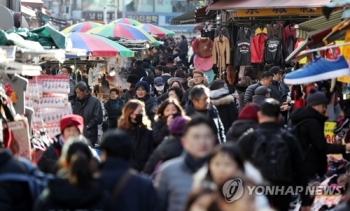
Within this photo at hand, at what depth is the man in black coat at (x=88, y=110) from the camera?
17.1 metres

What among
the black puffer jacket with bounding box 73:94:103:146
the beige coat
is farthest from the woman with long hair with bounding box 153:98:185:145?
the beige coat

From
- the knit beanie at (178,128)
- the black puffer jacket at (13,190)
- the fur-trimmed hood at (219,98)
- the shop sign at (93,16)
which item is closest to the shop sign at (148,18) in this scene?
the shop sign at (93,16)

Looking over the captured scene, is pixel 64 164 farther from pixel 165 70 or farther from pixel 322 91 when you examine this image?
pixel 165 70

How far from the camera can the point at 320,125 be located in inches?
443

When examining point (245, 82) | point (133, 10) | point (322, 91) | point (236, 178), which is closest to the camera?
point (236, 178)

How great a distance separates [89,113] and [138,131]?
5.61 meters

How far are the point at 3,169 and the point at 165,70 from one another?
19.7 meters

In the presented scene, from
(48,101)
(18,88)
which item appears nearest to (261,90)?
(48,101)

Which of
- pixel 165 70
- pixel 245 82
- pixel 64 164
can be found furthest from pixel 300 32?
pixel 165 70

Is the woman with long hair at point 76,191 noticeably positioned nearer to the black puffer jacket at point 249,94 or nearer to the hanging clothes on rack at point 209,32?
the black puffer jacket at point 249,94

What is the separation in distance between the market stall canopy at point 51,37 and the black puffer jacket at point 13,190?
292 inches

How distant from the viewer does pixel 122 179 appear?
308 inches

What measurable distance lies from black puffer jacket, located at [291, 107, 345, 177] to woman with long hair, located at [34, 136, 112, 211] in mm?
4287

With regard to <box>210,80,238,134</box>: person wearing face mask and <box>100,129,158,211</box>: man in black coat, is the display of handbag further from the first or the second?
<box>100,129,158,211</box>: man in black coat
